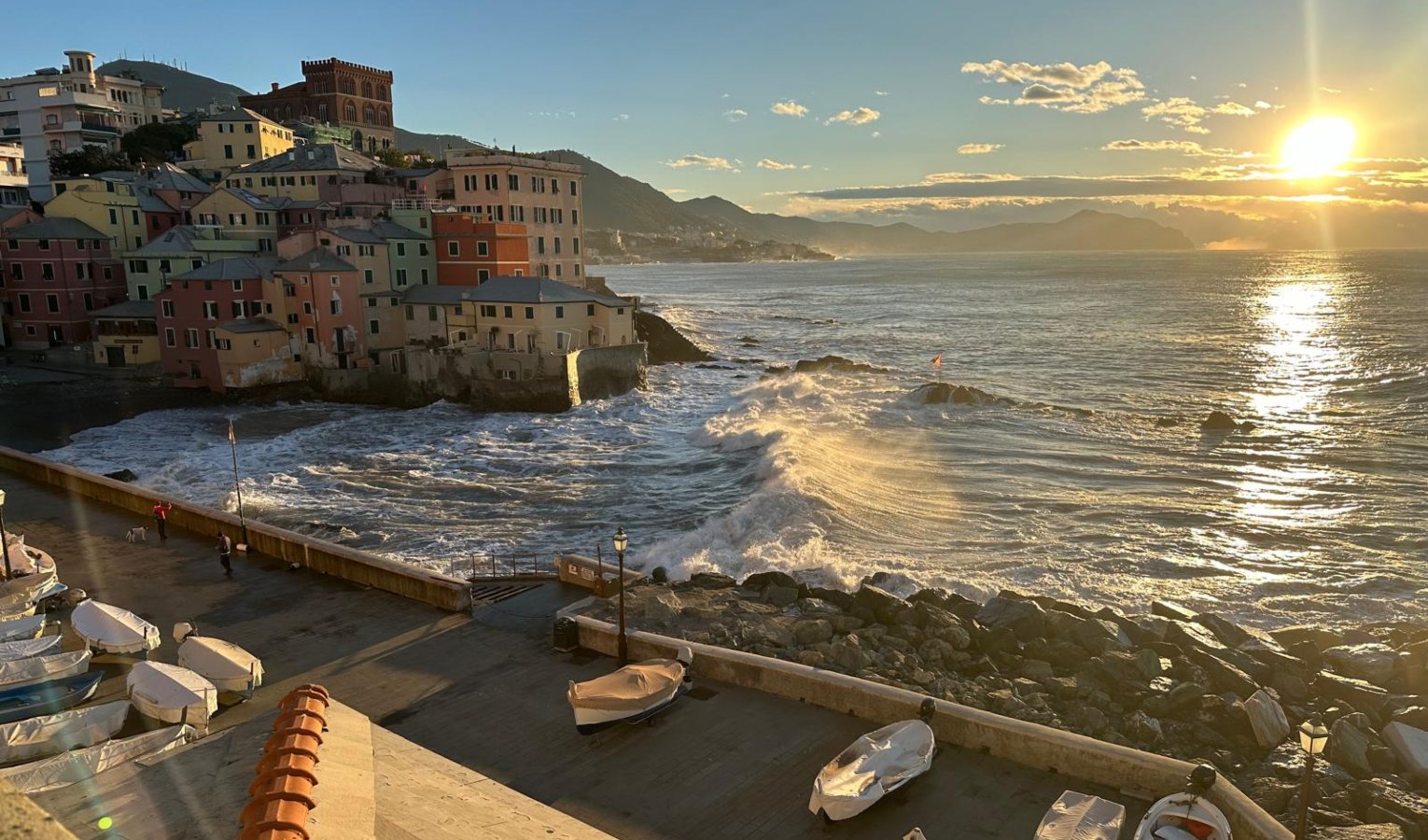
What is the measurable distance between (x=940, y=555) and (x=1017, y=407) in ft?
93.2

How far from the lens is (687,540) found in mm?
27984

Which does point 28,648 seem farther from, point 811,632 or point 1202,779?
point 1202,779

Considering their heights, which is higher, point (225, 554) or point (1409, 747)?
point (225, 554)

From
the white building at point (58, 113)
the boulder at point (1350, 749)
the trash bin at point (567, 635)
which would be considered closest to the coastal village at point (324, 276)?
the white building at point (58, 113)

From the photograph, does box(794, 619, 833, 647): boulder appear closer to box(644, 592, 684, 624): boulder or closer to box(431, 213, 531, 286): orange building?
box(644, 592, 684, 624): boulder

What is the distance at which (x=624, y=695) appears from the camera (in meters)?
13.1

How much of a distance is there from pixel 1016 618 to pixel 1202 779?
882cm

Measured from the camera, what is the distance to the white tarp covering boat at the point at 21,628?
16.3 metres

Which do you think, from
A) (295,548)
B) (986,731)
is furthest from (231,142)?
(986,731)

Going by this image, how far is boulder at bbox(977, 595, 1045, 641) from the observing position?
61.3ft

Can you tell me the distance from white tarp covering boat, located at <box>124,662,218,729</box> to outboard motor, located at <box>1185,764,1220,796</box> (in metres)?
13.4

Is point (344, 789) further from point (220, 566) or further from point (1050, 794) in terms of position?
point (220, 566)

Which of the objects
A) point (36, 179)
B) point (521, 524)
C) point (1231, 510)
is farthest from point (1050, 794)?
point (36, 179)

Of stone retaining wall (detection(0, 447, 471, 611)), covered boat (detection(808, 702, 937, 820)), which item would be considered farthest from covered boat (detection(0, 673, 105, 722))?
covered boat (detection(808, 702, 937, 820))
